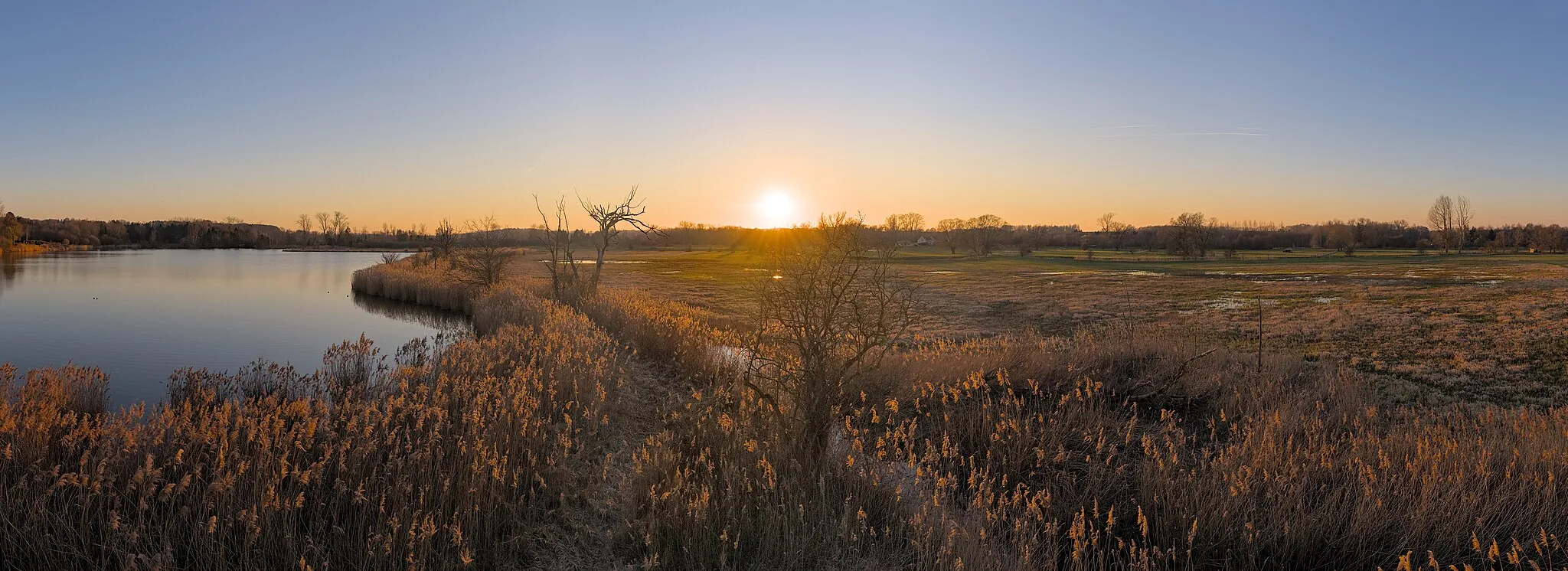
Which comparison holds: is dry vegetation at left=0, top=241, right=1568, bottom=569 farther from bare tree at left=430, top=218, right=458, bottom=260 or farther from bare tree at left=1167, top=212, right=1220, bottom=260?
bare tree at left=1167, top=212, right=1220, bottom=260

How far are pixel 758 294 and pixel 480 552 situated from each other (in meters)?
3.09

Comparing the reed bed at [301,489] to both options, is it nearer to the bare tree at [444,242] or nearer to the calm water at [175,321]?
the calm water at [175,321]

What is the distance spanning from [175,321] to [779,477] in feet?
77.9

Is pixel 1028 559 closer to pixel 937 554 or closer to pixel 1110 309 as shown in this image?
pixel 937 554

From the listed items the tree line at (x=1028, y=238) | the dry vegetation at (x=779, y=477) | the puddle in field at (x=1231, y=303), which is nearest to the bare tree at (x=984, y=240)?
the tree line at (x=1028, y=238)

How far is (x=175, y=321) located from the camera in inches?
819

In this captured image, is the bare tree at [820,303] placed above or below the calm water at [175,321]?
above

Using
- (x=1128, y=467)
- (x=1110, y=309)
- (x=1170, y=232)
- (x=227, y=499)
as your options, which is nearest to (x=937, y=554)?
(x=1128, y=467)

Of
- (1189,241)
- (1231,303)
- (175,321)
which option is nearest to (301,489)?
Result: (175,321)

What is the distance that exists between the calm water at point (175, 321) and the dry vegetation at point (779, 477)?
7.46 meters

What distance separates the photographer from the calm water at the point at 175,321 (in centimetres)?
1469

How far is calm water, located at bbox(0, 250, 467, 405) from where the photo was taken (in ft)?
48.2

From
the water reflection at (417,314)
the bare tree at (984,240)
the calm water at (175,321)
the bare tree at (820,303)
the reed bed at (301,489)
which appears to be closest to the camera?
the reed bed at (301,489)

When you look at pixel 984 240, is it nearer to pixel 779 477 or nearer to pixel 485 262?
pixel 485 262
